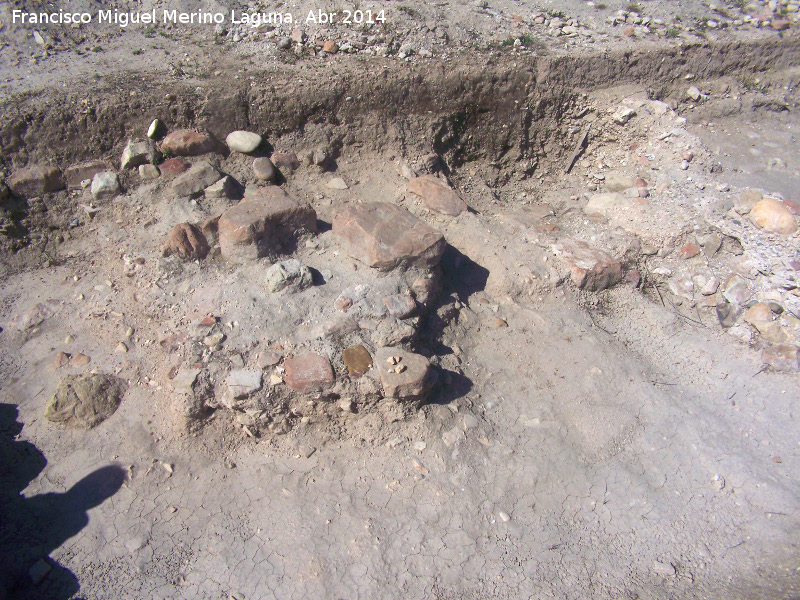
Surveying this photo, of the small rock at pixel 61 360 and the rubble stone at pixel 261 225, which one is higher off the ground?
the rubble stone at pixel 261 225

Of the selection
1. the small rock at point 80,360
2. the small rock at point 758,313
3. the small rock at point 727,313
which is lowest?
the small rock at point 80,360

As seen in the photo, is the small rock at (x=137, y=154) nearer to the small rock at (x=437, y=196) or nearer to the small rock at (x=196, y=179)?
the small rock at (x=196, y=179)

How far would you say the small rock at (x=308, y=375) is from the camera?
252cm

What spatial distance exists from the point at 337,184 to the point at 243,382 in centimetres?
177

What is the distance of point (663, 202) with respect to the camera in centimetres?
383

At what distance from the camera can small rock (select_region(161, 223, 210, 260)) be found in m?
2.92

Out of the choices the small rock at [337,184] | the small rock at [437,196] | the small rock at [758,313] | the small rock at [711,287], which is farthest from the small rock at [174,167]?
the small rock at [758,313]

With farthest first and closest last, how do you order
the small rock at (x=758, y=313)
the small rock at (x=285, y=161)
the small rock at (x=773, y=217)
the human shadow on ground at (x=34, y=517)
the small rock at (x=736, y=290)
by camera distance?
the small rock at (x=285, y=161) → the small rock at (x=773, y=217) → the small rock at (x=736, y=290) → the small rock at (x=758, y=313) → the human shadow on ground at (x=34, y=517)

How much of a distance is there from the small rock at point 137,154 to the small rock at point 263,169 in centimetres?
67

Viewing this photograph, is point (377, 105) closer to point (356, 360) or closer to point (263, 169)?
point (263, 169)

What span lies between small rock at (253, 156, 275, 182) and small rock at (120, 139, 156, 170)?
67 cm

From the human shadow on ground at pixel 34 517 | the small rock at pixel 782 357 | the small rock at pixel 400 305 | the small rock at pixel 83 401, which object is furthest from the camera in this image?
the small rock at pixel 782 357

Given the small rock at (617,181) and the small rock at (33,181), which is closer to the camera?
the small rock at (33,181)

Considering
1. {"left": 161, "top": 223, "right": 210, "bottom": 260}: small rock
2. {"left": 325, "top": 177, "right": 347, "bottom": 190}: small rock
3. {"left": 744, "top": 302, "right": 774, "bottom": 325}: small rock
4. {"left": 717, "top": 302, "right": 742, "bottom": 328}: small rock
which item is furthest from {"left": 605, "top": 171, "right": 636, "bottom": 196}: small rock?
{"left": 161, "top": 223, "right": 210, "bottom": 260}: small rock
